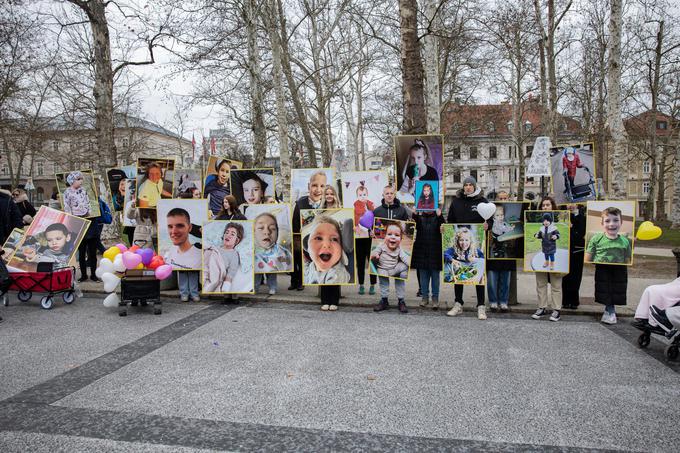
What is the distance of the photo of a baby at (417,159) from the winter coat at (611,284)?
9.36 ft

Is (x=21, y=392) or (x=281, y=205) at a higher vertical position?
(x=281, y=205)

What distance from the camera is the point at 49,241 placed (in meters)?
8.27

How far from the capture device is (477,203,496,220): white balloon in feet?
23.9

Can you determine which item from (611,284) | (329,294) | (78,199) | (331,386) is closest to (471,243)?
(611,284)

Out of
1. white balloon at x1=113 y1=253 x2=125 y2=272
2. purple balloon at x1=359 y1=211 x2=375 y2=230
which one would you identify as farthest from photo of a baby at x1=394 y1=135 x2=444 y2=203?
white balloon at x1=113 y1=253 x2=125 y2=272

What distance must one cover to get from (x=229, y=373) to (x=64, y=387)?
1546mm

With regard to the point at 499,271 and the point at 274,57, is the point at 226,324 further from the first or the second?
the point at 274,57

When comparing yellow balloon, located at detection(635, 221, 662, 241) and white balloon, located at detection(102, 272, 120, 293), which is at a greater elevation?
yellow balloon, located at detection(635, 221, 662, 241)

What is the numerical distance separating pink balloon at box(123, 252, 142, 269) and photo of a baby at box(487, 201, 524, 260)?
5.66m

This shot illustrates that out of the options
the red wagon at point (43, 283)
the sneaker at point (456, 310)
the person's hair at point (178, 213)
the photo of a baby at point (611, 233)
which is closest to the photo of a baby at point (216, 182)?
the person's hair at point (178, 213)

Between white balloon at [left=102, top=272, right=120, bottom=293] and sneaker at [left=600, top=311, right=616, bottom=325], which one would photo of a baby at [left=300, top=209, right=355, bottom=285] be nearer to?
white balloon at [left=102, top=272, right=120, bottom=293]

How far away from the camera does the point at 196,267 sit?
8.50 meters

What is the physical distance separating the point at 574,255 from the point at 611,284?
0.87 metres

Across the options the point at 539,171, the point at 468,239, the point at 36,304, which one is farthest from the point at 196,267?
the point at 539,171
